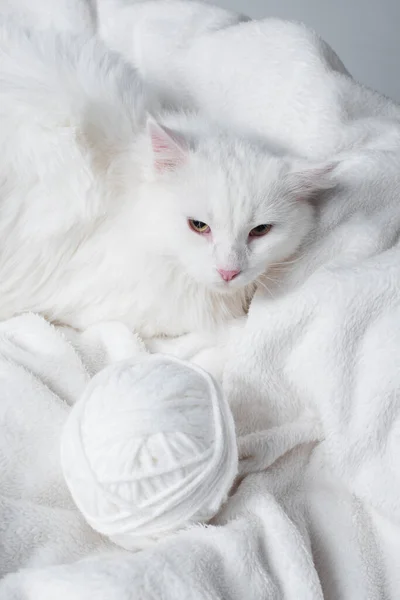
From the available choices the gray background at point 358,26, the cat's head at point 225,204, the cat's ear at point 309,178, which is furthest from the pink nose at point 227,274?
the gray background at point 358,26

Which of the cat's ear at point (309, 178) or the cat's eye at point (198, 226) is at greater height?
the cat's ear at point (309, 178)

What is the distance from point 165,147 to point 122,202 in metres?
0.13

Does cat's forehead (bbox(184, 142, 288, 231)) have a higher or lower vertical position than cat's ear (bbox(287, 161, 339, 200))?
lower

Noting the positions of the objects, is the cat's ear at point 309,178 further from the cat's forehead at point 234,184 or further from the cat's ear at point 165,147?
the cat's ear at point 165,147

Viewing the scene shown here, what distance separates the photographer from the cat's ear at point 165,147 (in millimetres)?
860

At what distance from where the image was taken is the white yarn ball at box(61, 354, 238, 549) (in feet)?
2.40

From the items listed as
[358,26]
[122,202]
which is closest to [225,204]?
[122,202]

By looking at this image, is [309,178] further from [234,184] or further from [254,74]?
[254,74]

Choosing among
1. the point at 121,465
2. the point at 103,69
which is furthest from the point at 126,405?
the point at 103,69

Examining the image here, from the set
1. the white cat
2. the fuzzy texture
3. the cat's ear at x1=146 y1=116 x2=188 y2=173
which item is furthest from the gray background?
the cat's ear at x1=146 y1=116 x2=188 y2=173

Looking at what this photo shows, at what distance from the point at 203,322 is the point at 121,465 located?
1.03ft

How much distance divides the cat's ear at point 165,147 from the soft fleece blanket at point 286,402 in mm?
189

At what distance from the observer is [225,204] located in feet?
2.92

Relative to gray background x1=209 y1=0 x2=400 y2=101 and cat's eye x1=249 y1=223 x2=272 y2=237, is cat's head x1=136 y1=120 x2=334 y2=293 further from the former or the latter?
gray background x1=209 y1=0 x2=400 y2=101
